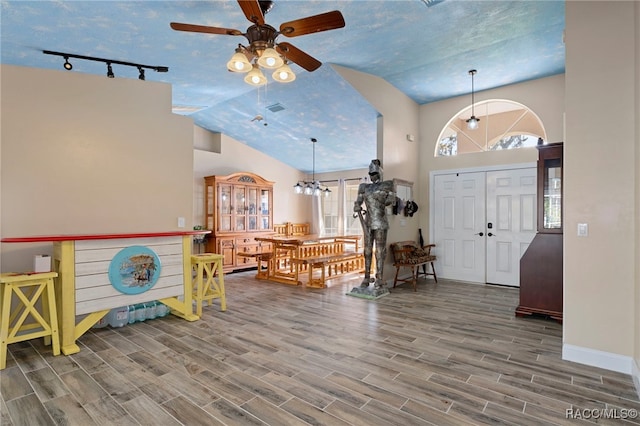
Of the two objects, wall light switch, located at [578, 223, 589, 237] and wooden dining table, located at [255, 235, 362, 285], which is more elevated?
wall light switch, located at [578, 223, 589, 237]

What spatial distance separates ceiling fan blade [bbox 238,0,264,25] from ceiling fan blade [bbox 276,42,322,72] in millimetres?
268

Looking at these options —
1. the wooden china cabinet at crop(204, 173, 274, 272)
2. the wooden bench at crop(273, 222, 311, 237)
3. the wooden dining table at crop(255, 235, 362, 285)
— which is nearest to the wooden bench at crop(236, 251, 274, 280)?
the wooden dining table at crop(255, 235, 362, 285)

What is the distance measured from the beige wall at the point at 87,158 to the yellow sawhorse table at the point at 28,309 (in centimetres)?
64

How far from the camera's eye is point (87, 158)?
3.51 m

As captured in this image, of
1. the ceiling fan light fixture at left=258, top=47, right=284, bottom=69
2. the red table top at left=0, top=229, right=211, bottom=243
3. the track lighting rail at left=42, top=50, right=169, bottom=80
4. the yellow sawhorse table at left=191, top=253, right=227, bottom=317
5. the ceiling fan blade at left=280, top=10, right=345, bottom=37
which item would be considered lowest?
the yellow sawhorse table at left=191, top=253, right=227, bottom=317

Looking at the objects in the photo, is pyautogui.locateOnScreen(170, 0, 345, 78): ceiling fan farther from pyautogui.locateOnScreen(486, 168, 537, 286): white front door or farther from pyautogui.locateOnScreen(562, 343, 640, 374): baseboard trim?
pyautogui.locateOnScreen(486, 168, 537, 286): white front door

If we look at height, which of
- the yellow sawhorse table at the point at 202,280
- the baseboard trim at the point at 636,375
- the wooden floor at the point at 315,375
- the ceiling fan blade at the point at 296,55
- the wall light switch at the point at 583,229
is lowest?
the wooden floor at the point at 315,375

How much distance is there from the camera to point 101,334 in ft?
10.8

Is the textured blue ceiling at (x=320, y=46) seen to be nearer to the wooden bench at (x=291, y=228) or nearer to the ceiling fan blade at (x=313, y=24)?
the ceiling fan blade at (x=313, y=24)

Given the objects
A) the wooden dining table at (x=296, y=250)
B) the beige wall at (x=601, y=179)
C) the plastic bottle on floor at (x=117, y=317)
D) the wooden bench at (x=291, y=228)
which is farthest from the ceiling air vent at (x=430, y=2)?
the wooden bench at (x=291, y=228)

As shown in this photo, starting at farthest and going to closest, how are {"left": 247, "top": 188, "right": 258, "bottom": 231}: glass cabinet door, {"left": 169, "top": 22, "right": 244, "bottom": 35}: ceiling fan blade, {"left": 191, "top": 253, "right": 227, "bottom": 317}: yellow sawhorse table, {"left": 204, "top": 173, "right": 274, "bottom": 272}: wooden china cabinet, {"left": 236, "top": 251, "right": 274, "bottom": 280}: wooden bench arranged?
{"left": 247, "top": 188, "right": 258, "bottom": 231}: glass cabinet door
{"left": 204, "top": 173, "right": 274, "bottom": 272}: wooden china cabinet
{"left": 236, "top": 251, "right": 274, "bottom": 280}: wooden bench
{"left": 191, "top": 253, "right": 227, "bottom": 317}: yellow sawhorse table
{"left": 169, "top": 22, "right": 244, "bottom": 35}: ceiling fan blade

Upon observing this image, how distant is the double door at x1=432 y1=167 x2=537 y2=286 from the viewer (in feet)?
17.3

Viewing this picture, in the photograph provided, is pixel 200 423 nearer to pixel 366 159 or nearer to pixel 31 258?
pixel 31 258

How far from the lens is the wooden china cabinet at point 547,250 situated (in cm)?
358
